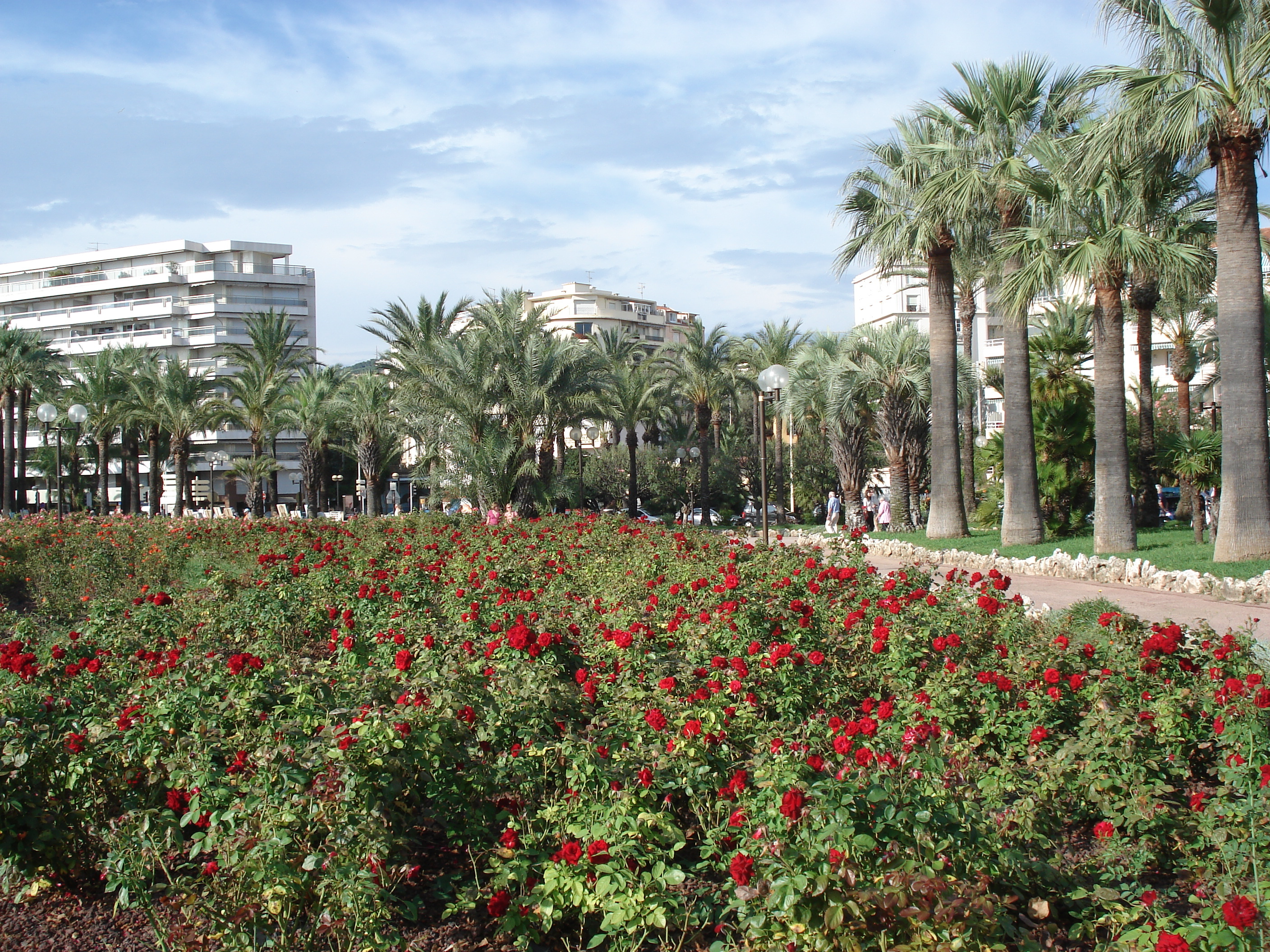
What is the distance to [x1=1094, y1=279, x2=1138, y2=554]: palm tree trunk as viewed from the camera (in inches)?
619

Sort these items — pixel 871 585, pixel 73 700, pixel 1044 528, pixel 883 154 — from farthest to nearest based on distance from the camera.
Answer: pixel 883 154, pixel 1044 528, pixel 871 585, pixel 73 700

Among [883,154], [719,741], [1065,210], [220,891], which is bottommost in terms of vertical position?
[220,891]

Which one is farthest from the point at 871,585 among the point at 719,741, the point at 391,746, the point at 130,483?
the point at 130,483

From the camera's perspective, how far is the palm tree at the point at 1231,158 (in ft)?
41.7

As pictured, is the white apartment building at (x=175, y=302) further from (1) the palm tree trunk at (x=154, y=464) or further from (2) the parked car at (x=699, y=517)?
(2) the parked car at (x=699, y=517)

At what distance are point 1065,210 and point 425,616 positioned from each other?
12417 mm

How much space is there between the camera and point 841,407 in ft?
88.6

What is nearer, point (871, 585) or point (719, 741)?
point (719, 741)

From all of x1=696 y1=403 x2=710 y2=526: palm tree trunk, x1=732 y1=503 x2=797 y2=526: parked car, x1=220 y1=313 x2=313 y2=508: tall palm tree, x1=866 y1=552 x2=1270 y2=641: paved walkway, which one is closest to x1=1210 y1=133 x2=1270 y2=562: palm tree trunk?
x1=866 y1=552 x2=1270 y2=641: paved walkway

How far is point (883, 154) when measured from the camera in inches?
804

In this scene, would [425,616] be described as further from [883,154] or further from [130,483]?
[130,483]

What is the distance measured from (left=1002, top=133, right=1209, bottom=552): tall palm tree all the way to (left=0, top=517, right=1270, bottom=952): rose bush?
9.90 metres

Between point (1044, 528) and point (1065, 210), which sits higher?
point (1065, 210)

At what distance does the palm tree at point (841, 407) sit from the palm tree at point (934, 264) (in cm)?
611
